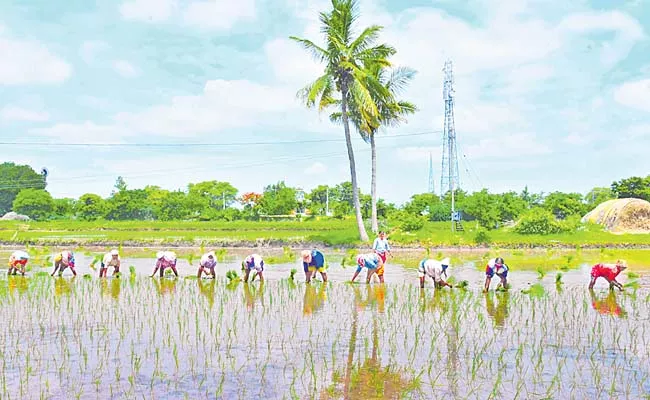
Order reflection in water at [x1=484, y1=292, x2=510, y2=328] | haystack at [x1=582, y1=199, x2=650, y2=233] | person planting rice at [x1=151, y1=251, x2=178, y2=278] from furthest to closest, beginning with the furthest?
haystack at [x1=582, y1=199, x2=650, y2=233], person planting rice at [x1=151, y1=251, x2=178, y2=278], reflection in water at [x1=484, y1=292, x2=510, y2=328]

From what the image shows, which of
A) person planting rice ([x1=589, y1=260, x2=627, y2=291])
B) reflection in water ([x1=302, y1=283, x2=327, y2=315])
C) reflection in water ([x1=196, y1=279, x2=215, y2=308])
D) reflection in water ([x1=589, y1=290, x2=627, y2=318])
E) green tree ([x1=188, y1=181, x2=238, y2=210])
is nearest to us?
reflection in water ([x1=589, y1=290, x2=627, y2=318])

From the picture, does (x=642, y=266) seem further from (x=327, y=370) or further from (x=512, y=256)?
(x=327, y=370)

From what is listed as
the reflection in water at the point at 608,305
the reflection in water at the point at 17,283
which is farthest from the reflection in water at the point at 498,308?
the reflection in water at the point at 17,283

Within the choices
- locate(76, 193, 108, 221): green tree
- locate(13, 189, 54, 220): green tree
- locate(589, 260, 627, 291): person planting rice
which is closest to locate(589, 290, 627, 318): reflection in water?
locate(589, 260, 627, 291): person planting rice

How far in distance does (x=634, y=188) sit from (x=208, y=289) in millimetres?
47155

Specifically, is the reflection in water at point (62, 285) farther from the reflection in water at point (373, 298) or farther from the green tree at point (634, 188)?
the green tree at point (634, 188)

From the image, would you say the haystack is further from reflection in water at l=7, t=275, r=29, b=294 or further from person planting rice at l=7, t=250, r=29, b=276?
reflection in water at l=7, t=275, r=29, b=294

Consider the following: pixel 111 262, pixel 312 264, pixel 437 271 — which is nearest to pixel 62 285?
pixel 111 262

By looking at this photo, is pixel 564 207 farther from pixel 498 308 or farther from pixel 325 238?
pixel 498 308

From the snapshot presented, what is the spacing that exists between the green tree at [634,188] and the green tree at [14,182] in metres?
80.6

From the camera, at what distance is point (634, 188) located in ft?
169

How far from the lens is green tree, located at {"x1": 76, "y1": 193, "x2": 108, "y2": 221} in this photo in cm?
7156

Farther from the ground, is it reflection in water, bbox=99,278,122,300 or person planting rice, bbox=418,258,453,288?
person planting rice, bbox=418,258,453,288

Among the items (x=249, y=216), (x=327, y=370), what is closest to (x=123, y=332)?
(x=327, y=370)
